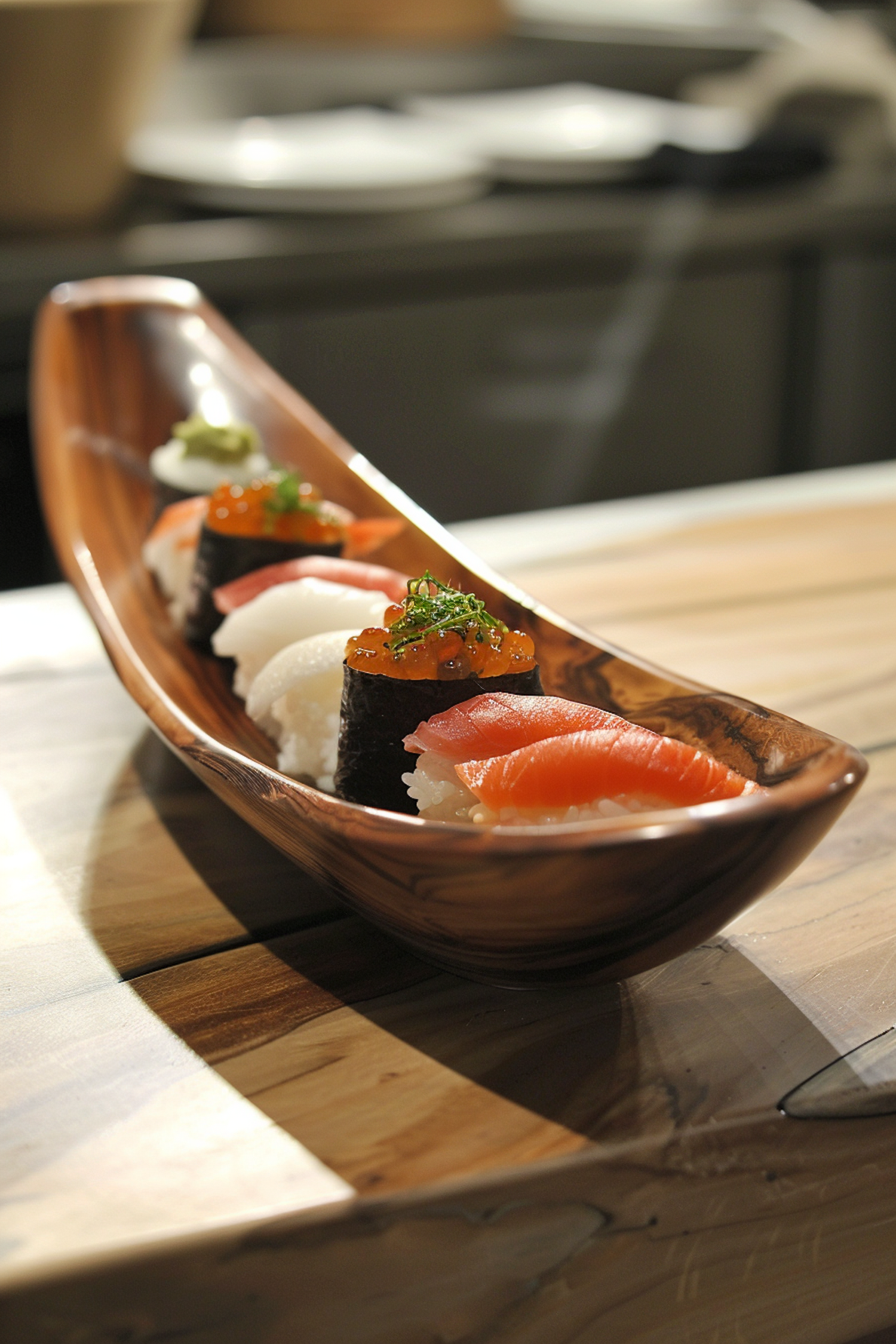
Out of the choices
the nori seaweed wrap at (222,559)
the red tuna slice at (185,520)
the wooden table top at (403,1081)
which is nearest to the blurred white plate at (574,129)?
the red tuna slice at (185,520)

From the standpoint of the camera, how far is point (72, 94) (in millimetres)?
2326

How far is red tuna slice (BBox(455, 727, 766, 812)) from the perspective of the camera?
0.69 metres

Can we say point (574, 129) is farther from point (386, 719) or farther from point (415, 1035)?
point (415, 1035)

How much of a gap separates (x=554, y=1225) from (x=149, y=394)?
44.4 inches

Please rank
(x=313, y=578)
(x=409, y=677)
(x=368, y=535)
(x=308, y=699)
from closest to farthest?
(x=409, y=677)
(x=308, y=699)
(x=313, y=578)
(x=368, y=535)

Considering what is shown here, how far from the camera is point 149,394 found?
59.2 inches

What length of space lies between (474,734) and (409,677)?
6cm

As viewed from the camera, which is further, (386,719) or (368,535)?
(368,535)

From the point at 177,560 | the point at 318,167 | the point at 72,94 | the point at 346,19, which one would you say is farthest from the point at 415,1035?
the point at 346,19

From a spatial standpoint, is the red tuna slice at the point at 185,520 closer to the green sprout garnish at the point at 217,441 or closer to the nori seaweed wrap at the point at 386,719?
the green sprout garnish at the point at 217,441

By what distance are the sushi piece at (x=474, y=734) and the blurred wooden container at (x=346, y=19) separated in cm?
340

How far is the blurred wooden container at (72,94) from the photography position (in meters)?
2.20

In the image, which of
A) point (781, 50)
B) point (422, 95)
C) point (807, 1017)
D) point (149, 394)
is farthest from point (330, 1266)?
point (781, 50)

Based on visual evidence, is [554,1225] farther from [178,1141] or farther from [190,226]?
[190,226]
